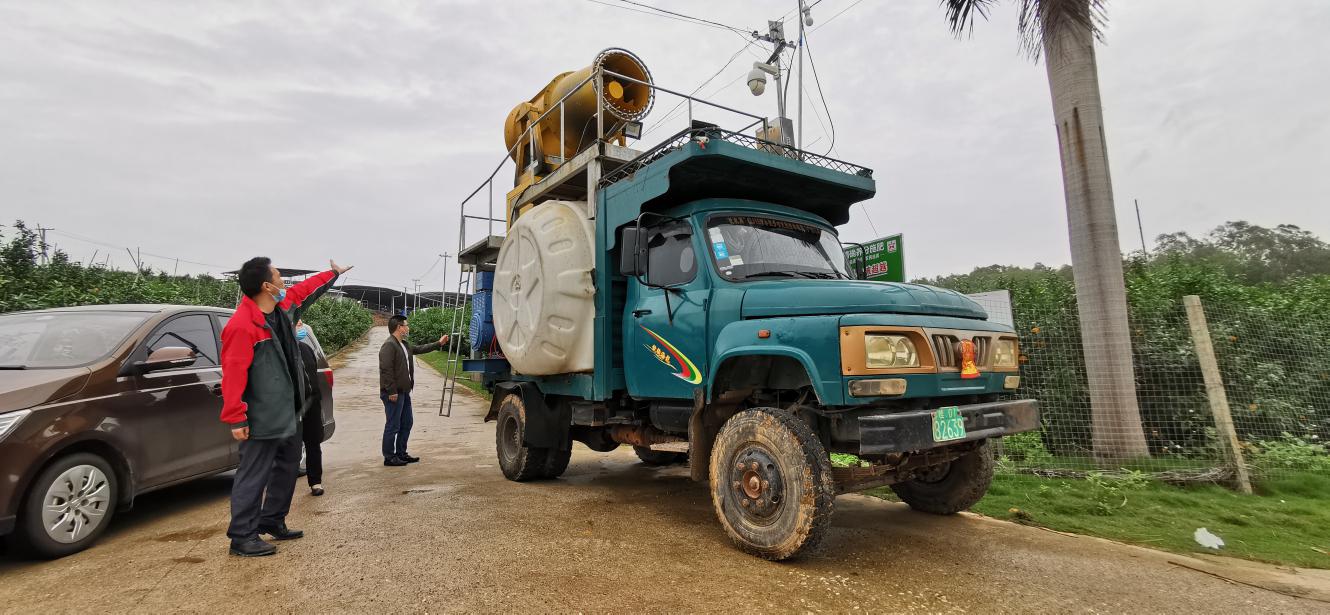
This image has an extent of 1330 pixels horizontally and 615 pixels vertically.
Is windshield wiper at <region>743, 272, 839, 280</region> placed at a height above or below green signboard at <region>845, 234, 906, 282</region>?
below

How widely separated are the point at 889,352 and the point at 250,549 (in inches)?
158

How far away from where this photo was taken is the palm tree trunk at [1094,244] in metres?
6.29

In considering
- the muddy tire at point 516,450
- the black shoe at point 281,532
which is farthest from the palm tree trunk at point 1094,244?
the black shoe at point 281,532

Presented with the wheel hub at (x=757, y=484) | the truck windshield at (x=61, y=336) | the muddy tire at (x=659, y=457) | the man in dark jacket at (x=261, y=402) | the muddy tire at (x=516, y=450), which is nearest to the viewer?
the wheel hub at (x=757, y=484)

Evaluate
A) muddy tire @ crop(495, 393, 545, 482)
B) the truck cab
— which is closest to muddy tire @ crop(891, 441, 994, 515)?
the truck cab

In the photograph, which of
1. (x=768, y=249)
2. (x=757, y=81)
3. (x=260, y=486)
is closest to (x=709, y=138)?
(x=768, y=249)

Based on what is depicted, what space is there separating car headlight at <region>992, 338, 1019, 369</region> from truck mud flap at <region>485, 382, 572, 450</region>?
3.82 m

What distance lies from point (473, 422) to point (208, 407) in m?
7.57

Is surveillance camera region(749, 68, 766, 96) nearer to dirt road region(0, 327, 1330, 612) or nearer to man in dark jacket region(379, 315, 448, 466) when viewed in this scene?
man in dark jacket region(379, 315, 448, 466)

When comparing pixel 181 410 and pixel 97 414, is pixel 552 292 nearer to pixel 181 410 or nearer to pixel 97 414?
pixel 181 410

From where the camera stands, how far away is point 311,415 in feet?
17.4

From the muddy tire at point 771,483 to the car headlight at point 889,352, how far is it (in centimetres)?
56

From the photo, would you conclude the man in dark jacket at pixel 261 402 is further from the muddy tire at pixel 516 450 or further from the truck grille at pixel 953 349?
the truck grille at pixel 953 349

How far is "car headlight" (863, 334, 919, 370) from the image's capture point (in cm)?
352
